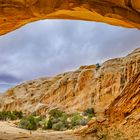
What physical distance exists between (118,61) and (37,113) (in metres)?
14.3

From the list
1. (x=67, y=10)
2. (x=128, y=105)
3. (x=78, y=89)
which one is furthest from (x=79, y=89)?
(x=67, y=10)

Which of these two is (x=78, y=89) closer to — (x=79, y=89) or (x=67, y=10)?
(x=79, y=89)

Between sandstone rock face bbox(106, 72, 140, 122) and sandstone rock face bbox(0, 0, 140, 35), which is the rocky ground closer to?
sandstone rock face bbox(106, 72, 140, 122)

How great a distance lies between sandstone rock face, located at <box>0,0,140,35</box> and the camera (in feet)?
32.9

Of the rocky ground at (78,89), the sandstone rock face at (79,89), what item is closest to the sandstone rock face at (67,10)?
the rocky ground at (78,89)

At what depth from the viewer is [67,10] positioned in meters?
10.6

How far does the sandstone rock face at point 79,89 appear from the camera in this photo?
140 ft

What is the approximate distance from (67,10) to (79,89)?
126ft

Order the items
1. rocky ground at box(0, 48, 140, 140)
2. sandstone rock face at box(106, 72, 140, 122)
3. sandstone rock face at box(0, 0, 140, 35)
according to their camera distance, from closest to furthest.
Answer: sandstone rock face at box(0, 0, 140, 35), sandstone rock face at box(106, 72, 140, 122), rocky ground at box(0, 48, 140, 140)

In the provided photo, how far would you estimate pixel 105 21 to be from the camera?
1172 centimetres

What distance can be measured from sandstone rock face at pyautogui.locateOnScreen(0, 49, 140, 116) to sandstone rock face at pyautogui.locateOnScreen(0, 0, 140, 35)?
28.3 m

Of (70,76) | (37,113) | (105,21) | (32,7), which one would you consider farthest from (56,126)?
(70,76)

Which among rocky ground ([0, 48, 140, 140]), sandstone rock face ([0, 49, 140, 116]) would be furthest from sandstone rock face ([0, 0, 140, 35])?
sandstone rock face ([0, 49, 140, 116])

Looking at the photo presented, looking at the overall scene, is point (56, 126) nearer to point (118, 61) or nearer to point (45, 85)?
point (118, 61)
